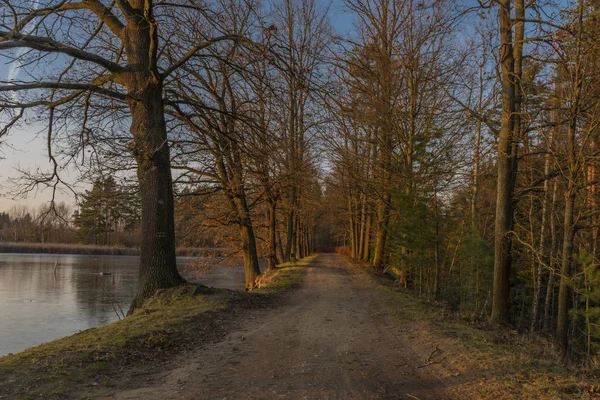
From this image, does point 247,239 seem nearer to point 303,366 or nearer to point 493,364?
point 303,366

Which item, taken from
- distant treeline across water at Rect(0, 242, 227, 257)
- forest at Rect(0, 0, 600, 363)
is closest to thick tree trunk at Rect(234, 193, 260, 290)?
forest at Rect(0, 0, 600, 363)

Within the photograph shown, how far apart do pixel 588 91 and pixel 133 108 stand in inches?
345

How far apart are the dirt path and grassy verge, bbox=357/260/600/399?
231 mm

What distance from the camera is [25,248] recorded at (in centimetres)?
5422

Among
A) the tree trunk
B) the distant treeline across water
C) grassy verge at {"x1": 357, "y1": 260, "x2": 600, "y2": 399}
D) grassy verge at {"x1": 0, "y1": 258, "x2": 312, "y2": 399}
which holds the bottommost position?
the distant treeline across water

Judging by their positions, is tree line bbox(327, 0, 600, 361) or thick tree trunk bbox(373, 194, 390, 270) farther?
thick tree trunk bbox(373, 194, 390, 270)

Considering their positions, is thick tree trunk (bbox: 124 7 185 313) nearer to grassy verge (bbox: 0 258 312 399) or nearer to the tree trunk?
the tree trunk

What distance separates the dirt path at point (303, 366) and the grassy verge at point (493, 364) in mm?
231

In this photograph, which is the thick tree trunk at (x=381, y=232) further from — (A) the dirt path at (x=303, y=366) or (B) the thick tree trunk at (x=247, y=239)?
(A) the dirt path at (x=303, y=366)

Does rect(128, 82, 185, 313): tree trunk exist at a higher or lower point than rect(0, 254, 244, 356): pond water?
higher

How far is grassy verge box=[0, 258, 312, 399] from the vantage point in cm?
422

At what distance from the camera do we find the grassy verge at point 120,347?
4219 millimetres

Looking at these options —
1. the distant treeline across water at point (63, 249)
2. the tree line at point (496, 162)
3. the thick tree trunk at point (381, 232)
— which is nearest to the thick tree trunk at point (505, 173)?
the tree line at point (496, 162)

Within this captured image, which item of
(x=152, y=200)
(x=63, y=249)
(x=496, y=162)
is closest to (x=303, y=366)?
(x=152, y=200)
